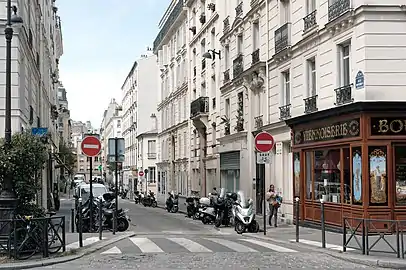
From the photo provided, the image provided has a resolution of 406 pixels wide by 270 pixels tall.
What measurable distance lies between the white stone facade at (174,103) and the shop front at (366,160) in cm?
2778

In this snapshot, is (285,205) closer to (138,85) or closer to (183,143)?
(183,143)

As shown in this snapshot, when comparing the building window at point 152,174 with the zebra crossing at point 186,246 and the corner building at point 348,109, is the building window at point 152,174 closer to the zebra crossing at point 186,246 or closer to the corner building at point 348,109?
the corner building at point 348,109

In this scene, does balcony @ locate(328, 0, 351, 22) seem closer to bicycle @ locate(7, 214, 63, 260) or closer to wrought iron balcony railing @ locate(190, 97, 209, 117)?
bicycle @ locate(7, 214, 63, 260)

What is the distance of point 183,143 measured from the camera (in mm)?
49656

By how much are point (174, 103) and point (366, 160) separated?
3757 cm

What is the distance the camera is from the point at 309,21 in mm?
21312

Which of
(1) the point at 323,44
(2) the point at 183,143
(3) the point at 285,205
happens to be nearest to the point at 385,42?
(1) the point at 323,44

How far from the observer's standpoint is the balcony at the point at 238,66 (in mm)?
30536

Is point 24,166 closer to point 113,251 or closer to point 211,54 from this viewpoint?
point 113,251

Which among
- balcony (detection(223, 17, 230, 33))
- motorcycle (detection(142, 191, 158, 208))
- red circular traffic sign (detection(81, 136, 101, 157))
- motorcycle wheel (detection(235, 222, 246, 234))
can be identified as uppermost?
balcony (detection(223, 17, 230, 33))

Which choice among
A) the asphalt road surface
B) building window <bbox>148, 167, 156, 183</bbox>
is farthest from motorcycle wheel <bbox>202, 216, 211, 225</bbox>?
building window <bbox>148, 167, 156, 183</bbox>

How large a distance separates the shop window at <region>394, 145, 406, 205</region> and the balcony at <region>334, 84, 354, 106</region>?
2005mm

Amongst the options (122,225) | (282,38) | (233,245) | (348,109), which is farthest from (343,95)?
(122,225)

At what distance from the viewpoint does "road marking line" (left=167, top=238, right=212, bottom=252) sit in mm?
15145
